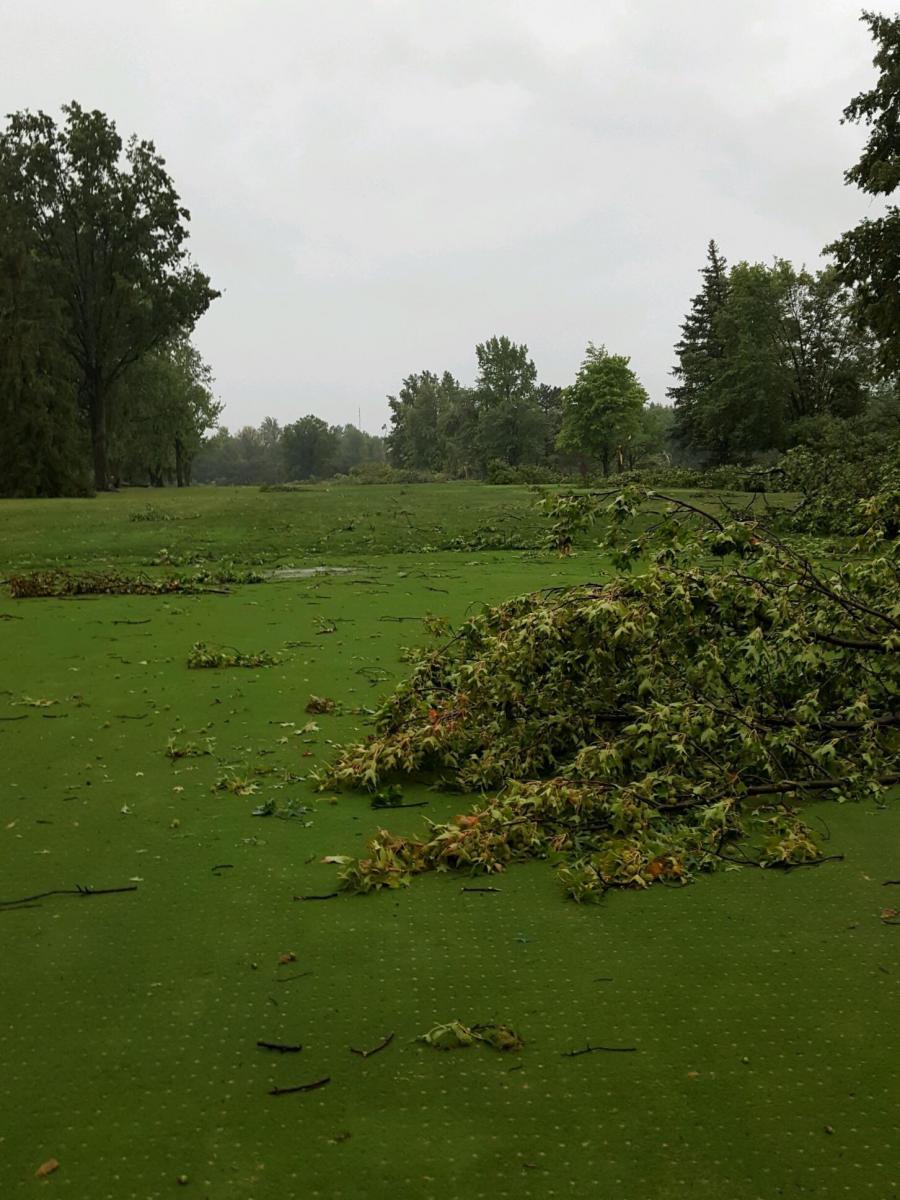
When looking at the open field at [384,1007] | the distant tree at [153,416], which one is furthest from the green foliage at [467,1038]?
the distant tree at [153,416]

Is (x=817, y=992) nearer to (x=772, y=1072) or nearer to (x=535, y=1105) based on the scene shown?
(x=772, y=1072)

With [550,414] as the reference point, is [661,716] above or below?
below

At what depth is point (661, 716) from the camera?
11.3 feet

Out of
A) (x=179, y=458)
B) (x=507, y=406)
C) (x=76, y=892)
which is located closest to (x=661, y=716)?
(x=76, y=892)

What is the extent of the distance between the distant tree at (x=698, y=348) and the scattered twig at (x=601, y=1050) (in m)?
40.9

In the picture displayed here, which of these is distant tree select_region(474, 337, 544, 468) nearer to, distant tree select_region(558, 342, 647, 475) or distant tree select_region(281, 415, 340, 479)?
distant tree select_region(558, 342, 647, 475)

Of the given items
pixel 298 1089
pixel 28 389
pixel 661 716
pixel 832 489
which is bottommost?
pixel 298 1089

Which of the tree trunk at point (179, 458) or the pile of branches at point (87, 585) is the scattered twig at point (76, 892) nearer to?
the pile of branches at point (87, 585)

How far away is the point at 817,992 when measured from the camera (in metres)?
2.32

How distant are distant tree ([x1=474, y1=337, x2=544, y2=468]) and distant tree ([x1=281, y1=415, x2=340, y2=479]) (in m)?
30.6

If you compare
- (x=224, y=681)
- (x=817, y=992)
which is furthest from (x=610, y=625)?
(x=224, y=681)

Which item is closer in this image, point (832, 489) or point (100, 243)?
point (832, 489)

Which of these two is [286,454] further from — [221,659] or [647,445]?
[221,659]

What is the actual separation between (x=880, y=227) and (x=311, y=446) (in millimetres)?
78736
